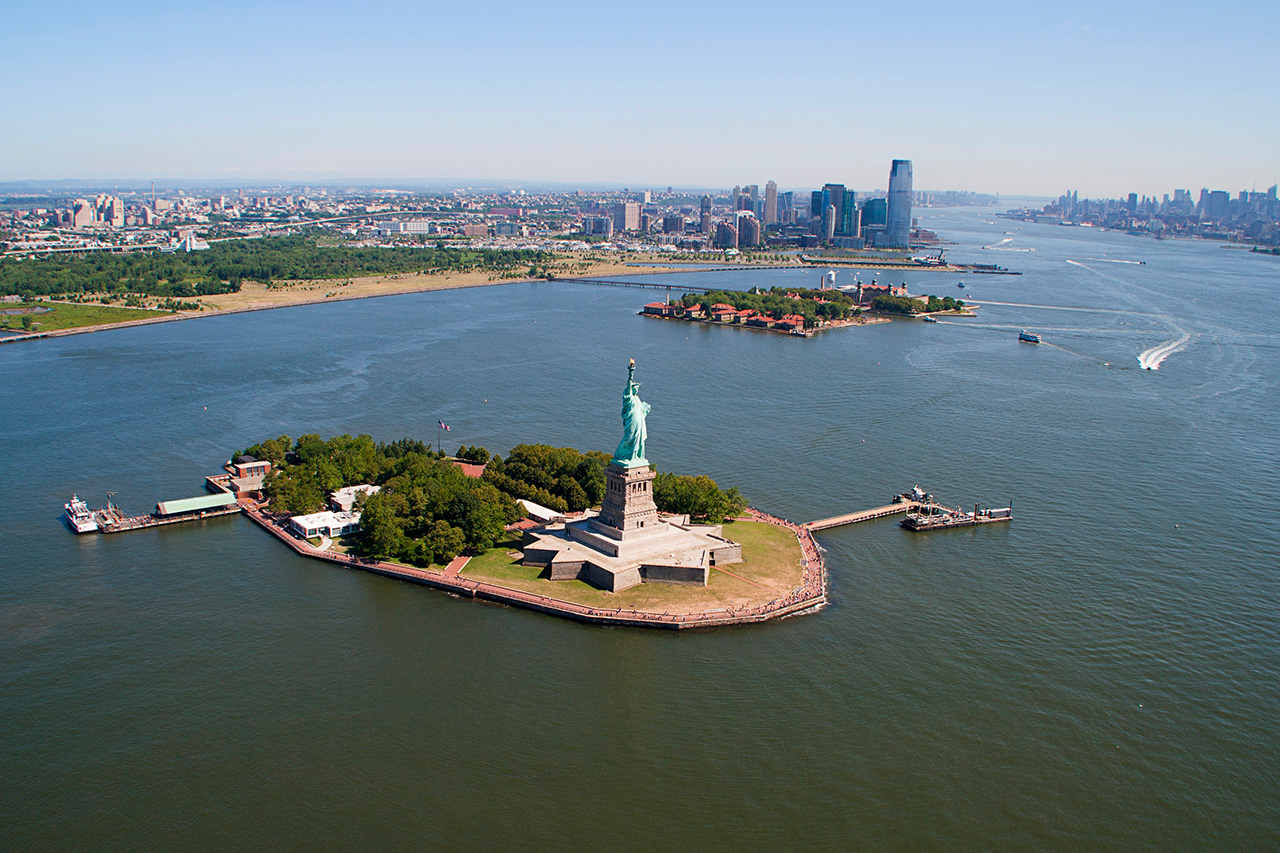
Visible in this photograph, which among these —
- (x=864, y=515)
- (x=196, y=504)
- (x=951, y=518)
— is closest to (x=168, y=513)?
(x=196, y=504)

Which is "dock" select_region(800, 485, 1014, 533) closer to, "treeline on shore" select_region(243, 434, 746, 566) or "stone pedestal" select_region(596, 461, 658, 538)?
"treeline on shore" select_region(243, 434, 746, 566)

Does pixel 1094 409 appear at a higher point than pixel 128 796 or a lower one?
higher

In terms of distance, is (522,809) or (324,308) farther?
(324,308)

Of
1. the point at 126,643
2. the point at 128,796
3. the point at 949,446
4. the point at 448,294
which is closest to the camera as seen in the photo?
the point at 128,796

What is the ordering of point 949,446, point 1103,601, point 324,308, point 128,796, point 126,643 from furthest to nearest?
point 324,308 → point 949,446 → point 1103,601 → point 126,643 → point 128,796

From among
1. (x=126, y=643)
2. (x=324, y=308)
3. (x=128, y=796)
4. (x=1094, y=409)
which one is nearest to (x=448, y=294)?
(x=324, y=308)

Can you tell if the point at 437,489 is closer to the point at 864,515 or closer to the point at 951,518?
the point at 864,515

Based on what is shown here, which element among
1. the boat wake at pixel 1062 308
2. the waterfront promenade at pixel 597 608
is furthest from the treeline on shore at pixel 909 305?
the waterfront promenade at pixel 597 608

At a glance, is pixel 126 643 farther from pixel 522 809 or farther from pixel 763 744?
pixel 763 744
